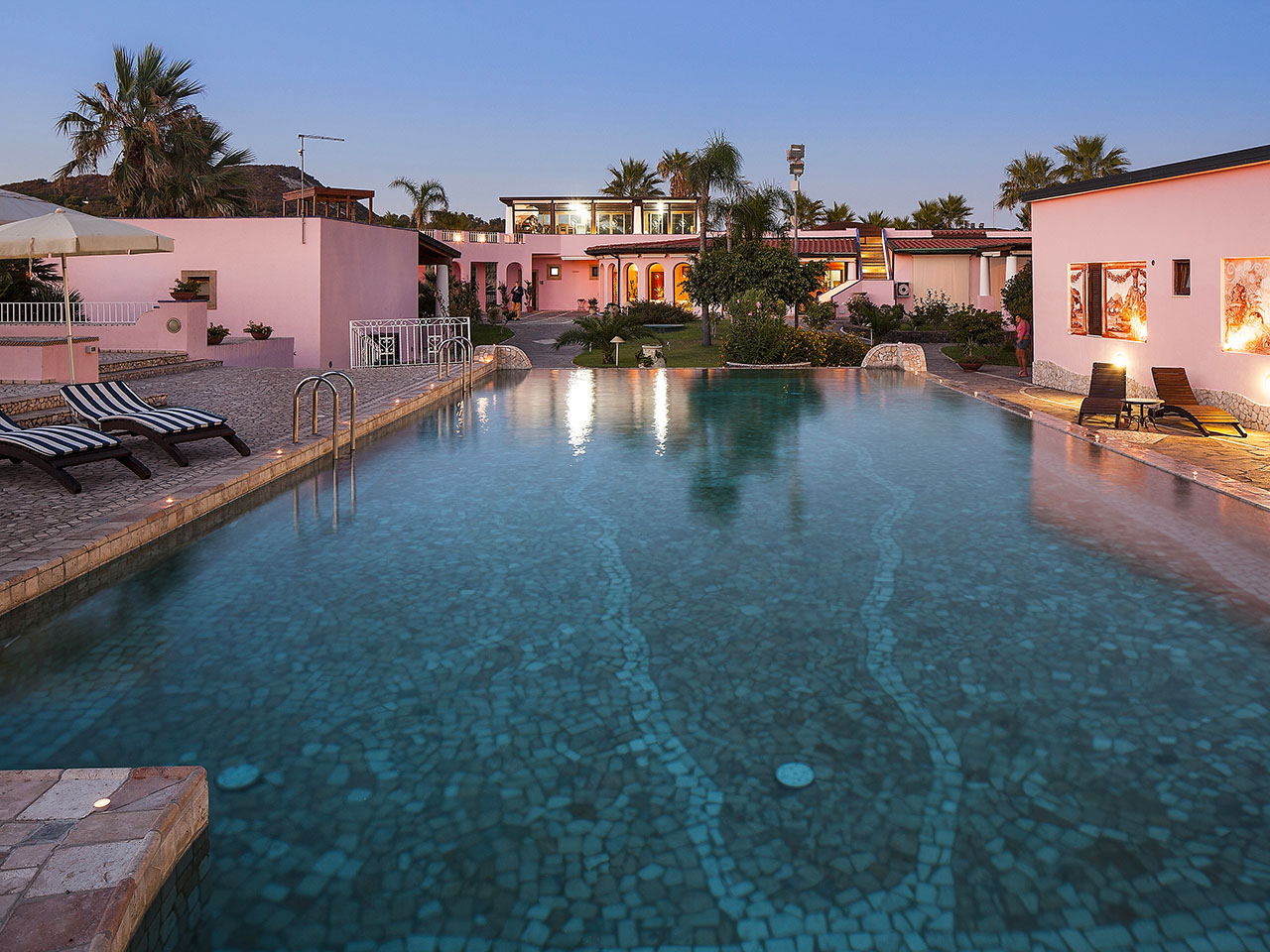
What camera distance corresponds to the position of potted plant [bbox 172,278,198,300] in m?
22.5

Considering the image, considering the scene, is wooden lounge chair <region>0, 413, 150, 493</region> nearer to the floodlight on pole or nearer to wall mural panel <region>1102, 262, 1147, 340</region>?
wall mural panel <region>1102, 262, 1147, 340</region>

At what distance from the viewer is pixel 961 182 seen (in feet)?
202

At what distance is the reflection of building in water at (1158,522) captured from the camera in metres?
6.80

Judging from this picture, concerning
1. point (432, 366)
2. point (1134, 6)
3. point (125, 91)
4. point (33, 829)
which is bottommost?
point (33, 829)

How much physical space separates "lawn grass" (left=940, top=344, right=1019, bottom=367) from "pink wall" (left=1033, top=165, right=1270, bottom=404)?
25.4 feet

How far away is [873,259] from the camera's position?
44.4m

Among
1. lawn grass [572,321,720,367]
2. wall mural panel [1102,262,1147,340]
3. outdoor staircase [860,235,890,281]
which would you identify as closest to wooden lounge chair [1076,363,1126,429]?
wall mural panel [1102,262,1147,340]

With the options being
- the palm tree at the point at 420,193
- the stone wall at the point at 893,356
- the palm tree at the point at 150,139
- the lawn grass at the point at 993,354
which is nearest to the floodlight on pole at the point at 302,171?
the palm tree at the point at 150,139

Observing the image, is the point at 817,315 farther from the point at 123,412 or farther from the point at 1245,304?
the point at 123,412

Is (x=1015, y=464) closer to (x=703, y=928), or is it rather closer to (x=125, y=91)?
(x=703, y=928)

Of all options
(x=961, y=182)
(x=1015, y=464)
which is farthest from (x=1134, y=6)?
(x=1015, y=464)

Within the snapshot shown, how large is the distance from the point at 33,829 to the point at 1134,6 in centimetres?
4237

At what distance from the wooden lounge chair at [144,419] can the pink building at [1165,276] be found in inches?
475

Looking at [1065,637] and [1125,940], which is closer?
[1125,940]
